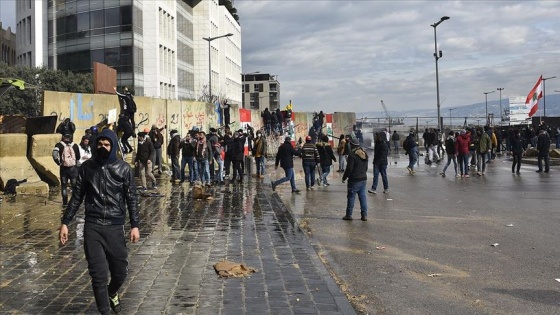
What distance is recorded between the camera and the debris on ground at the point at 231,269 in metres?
6.96

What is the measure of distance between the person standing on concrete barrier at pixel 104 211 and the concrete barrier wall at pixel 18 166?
439 inches

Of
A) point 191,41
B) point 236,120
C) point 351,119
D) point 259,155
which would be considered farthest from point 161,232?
point 191,41

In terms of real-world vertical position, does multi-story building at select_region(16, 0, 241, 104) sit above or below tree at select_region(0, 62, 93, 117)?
above

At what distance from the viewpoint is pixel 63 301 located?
5.87m

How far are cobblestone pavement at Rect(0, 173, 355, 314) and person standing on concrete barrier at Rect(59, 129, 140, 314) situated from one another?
0.54m

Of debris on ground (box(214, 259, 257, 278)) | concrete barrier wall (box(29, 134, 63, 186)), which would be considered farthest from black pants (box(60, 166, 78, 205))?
debris on ground (box(214, 259, 257, 278))

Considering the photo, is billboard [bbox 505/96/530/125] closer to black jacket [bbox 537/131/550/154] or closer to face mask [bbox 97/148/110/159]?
black jacket [bbox 537/131/550/154]

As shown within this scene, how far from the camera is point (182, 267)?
24.4 ft

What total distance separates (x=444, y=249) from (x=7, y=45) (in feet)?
255

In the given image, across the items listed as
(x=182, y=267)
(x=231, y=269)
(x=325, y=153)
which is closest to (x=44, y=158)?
(x=325, y=153)

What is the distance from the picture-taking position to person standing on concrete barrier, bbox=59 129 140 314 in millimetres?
5172

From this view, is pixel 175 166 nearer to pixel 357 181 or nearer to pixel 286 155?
pixel 286 155

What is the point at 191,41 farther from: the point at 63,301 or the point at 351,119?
the point at 63,301

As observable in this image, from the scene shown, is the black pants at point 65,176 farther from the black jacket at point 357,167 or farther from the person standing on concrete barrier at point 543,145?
the person standing on concrete barrier at point 543,145
